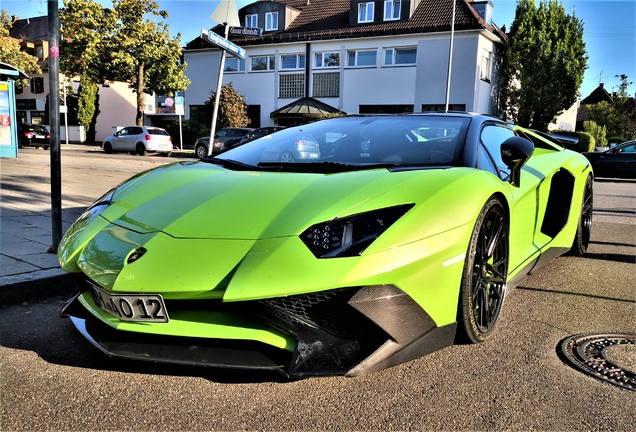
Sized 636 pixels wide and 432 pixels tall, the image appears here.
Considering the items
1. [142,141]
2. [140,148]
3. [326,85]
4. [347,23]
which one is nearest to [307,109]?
[326,85]

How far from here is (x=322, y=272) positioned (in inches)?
76.7

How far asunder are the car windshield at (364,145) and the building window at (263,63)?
30.5m

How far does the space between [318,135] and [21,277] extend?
2239 mm

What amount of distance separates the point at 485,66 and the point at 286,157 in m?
27.6

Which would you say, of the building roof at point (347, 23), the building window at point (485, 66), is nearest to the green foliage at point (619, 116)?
the building roof at point (347, 23)

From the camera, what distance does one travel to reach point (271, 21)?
33625 millimetres

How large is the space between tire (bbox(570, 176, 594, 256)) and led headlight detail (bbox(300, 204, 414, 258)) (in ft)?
10.4

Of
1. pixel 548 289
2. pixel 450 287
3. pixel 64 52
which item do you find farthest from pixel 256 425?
pixel 64 52

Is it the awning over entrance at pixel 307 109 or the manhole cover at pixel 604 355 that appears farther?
the awning over entrance at pixel 307 109

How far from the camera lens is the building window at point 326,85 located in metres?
30.6

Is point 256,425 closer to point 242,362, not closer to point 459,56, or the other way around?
point 242,362

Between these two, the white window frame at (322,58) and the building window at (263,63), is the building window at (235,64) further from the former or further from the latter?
the white window frame at (322,58)

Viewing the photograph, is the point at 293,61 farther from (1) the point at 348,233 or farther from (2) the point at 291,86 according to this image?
(1) the point at 348,233

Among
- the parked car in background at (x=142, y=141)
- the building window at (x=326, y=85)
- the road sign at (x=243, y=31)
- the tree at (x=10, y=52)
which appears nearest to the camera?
the road sign at (x=243, y=31)
